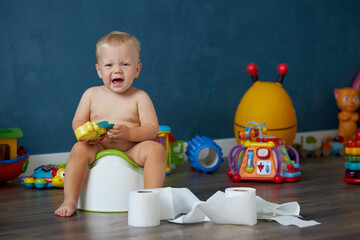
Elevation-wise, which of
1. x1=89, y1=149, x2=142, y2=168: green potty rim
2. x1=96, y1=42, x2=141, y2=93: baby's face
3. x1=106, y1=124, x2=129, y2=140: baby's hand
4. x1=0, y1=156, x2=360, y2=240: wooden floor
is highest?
x1=96, y1=42, x2=141, y2=93: baby's face

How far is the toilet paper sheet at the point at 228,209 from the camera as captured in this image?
1509mm

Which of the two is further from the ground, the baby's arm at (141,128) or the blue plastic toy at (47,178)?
the baby's arm at (141,128)

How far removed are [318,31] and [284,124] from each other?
1119 millimetres

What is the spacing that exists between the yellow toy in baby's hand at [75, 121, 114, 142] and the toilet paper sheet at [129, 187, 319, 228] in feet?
0.97

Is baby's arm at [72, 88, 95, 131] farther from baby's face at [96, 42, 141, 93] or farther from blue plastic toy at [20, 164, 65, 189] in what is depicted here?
blue plastic toy at [20, 164, 65, 189]

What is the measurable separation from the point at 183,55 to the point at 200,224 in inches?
65.9

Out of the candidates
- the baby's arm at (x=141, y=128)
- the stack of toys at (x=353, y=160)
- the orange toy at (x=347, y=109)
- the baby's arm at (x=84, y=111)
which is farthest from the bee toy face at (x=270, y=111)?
the baby's arm at (x=84, y=111)

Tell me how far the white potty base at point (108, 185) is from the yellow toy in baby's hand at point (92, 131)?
85 millimetres

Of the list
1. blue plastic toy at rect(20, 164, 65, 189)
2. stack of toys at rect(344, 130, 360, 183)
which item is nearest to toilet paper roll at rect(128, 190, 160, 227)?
blue plastic toy at rect(20, 164, 65, 189)

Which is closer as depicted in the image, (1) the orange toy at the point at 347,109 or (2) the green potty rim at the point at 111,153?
(2) the green potty rim at the point at 111,153

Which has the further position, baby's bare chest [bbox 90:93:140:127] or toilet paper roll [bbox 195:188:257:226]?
baby's bare chest [bbox 90:93:140:127]

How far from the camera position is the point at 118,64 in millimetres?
1853

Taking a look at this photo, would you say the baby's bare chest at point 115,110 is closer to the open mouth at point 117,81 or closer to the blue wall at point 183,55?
the open mouth at point 117,81

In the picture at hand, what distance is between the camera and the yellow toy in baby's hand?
1.70 meters
